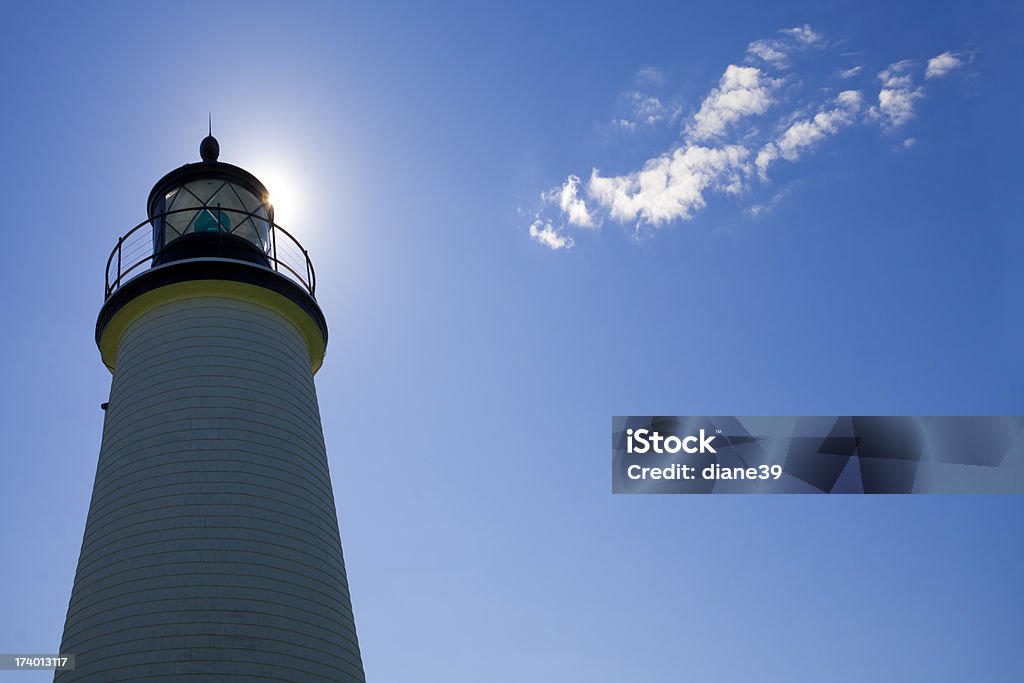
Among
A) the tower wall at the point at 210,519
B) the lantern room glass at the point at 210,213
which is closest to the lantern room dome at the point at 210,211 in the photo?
the lantern room glass at the point at 210,213

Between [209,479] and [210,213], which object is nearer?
[209,479]

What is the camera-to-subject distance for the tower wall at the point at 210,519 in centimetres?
1216

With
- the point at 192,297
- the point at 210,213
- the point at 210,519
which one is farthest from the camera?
the point at 210,213

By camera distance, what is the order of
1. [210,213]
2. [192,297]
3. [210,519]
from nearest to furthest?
[210,519] < [192,297] < [210,213]

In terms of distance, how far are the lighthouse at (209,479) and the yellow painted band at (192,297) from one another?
0.03 m

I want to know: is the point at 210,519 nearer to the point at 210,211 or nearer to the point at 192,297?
the point at 192,297

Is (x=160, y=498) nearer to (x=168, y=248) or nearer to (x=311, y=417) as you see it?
(x=311, y=417)

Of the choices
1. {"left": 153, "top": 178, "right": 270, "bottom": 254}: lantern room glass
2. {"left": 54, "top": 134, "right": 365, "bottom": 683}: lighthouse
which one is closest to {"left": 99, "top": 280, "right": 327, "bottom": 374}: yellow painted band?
{"left": 54, "top": 134, "right": 365, "bottom": 683}: lighthouse

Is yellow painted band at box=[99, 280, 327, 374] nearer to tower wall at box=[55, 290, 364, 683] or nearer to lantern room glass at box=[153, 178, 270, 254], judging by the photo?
tower wall at box=[55, 290, 364, 683]

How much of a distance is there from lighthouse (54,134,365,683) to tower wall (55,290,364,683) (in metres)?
0.02

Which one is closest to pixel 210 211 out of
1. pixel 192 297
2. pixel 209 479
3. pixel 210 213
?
pixel 210 213

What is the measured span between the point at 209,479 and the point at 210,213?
5.52 m

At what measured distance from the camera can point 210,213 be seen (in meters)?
16.5

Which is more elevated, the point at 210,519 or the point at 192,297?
the point at 192,297
